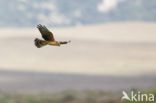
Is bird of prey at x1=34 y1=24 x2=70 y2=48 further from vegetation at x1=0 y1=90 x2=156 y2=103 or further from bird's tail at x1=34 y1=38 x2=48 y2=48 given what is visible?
vegetation at x1=0 y1=90 x2=156 y2=103

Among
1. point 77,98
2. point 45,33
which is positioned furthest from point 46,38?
point 77,98

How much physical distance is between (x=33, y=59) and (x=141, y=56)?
29.2 meters

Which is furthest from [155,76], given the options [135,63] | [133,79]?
[135,63]

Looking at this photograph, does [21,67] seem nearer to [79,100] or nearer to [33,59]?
[33,59]

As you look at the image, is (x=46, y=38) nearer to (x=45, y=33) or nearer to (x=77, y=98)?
(x=45, y=33)

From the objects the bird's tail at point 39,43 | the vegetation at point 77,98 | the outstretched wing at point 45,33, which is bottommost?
the bird's tail at point 39,43

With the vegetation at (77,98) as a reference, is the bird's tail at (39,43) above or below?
below

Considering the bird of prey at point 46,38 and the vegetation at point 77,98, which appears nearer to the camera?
the bird of prey at point 46,38

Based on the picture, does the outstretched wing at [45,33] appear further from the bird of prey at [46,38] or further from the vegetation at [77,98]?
the vegetation at [77,98]

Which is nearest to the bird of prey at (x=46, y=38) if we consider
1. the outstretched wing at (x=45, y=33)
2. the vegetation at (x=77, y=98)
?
the outstretched wing at (x=45, y=33)

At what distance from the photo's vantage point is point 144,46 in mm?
198000

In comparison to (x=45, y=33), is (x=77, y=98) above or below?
above

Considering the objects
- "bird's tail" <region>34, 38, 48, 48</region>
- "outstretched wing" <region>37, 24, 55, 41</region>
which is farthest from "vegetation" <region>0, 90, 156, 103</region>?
"outstretched wing" <region>37, 24, 55, 41</region>

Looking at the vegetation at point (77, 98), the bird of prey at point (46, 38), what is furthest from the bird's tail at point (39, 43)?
the vegetation at point (77, 98)
